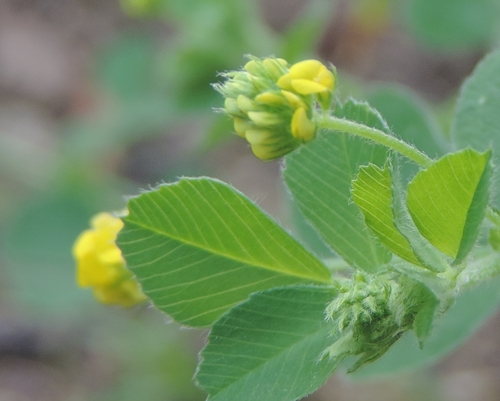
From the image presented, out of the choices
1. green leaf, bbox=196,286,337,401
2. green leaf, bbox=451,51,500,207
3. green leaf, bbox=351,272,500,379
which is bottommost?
green leaf, bbox=351,272,500,379

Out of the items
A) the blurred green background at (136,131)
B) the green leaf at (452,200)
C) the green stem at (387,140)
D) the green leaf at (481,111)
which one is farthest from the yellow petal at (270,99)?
the blurred green background at (136,131)

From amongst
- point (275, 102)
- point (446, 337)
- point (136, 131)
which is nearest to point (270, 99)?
point (275, 102)

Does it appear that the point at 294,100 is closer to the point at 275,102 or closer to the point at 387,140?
the point at 275,102

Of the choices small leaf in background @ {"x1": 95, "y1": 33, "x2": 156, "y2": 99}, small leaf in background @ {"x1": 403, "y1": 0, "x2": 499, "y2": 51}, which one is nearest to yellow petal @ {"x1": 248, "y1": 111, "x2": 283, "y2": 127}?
small leaf in background @ {"x1": 403, "y1": 0, "x2": 499, "y2": 51}

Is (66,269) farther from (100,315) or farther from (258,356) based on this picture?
(258,356)

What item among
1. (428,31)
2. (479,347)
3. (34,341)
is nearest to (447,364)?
(479,347)

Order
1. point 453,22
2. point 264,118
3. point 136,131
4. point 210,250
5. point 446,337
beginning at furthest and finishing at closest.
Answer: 1. point 136,131
2. point 453,22
3. point 446,337
4. point 210,250
5. point 264,118

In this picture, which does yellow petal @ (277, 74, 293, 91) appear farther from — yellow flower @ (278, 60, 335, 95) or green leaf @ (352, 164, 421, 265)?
green leaf @ (352, 164, 421, 265)
